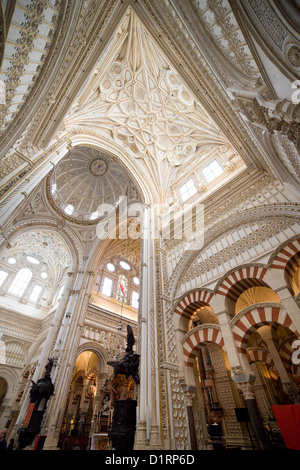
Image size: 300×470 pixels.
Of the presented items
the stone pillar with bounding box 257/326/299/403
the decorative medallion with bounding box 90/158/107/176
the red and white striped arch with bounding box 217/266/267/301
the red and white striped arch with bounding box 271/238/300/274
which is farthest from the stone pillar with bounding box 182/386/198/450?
the decorative medallion with bounding box 90/158/107/176

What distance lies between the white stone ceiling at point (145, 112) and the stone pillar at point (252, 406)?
30.5 feet

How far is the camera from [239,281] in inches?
237

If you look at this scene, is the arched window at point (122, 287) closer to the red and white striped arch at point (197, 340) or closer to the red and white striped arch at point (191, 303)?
the red and white striped arch at point (191, 303)

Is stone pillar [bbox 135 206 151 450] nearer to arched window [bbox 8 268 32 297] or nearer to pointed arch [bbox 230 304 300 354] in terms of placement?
pointed arch [bbox 230 304 300 354]

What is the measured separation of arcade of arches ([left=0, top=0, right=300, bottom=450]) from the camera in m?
4.64

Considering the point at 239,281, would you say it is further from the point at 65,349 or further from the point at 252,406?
the point at 65,349

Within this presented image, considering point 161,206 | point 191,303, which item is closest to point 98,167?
point 161,206

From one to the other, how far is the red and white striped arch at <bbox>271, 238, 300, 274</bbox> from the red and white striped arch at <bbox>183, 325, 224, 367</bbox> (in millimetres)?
2507

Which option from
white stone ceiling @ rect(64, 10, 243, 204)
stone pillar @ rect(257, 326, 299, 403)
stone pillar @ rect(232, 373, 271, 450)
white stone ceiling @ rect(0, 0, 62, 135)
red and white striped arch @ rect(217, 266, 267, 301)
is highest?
white stone ceiling @ rect(64, 10, 243, 204)

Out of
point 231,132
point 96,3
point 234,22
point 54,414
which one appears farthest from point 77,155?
point 54,414

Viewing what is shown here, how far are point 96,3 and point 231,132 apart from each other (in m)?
6.10

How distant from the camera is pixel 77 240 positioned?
14.7 metres

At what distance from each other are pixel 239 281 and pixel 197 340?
90.4 inches

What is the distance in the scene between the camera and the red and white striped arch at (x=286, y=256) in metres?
5.27
